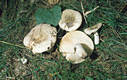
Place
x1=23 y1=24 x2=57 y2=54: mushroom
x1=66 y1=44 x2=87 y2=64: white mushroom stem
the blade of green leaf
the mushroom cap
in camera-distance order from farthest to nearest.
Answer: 1. the blade of green leaf
2. the mushroom cap
3. x1=23 y1=24 x2=57 y2=54: mushroom
4. x1=66 y1=44 x2=87 y2=64: white mushroom stem

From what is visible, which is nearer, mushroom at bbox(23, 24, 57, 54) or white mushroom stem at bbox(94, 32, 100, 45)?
mushroom at bbox(23, 24, 57, 54)

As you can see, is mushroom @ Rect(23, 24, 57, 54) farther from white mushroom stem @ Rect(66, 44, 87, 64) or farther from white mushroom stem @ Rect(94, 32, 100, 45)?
white mushroom stem @ Rect(94, 32, 100, 45)

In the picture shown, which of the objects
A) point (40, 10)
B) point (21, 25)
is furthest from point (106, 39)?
point (21, 25)

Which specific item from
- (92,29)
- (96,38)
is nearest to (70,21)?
(92,29)

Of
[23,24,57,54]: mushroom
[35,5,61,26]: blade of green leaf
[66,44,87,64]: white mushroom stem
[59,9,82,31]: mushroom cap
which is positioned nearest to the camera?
[66,44,87,64]: white mushroom stem

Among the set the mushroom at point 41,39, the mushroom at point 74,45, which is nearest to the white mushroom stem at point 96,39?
the mushroom at point 74,45

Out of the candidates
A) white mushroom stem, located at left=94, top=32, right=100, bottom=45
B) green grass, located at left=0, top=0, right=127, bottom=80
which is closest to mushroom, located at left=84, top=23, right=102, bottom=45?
white mushroom stem, located at left=94, top=32, right=100, bottom=45

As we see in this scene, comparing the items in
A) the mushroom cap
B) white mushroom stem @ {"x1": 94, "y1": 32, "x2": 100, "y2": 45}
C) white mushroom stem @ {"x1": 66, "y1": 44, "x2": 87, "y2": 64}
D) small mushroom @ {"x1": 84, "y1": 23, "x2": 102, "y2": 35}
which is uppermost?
the mushroom cap

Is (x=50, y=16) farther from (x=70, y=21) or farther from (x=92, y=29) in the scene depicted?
(x=92, y=29)
